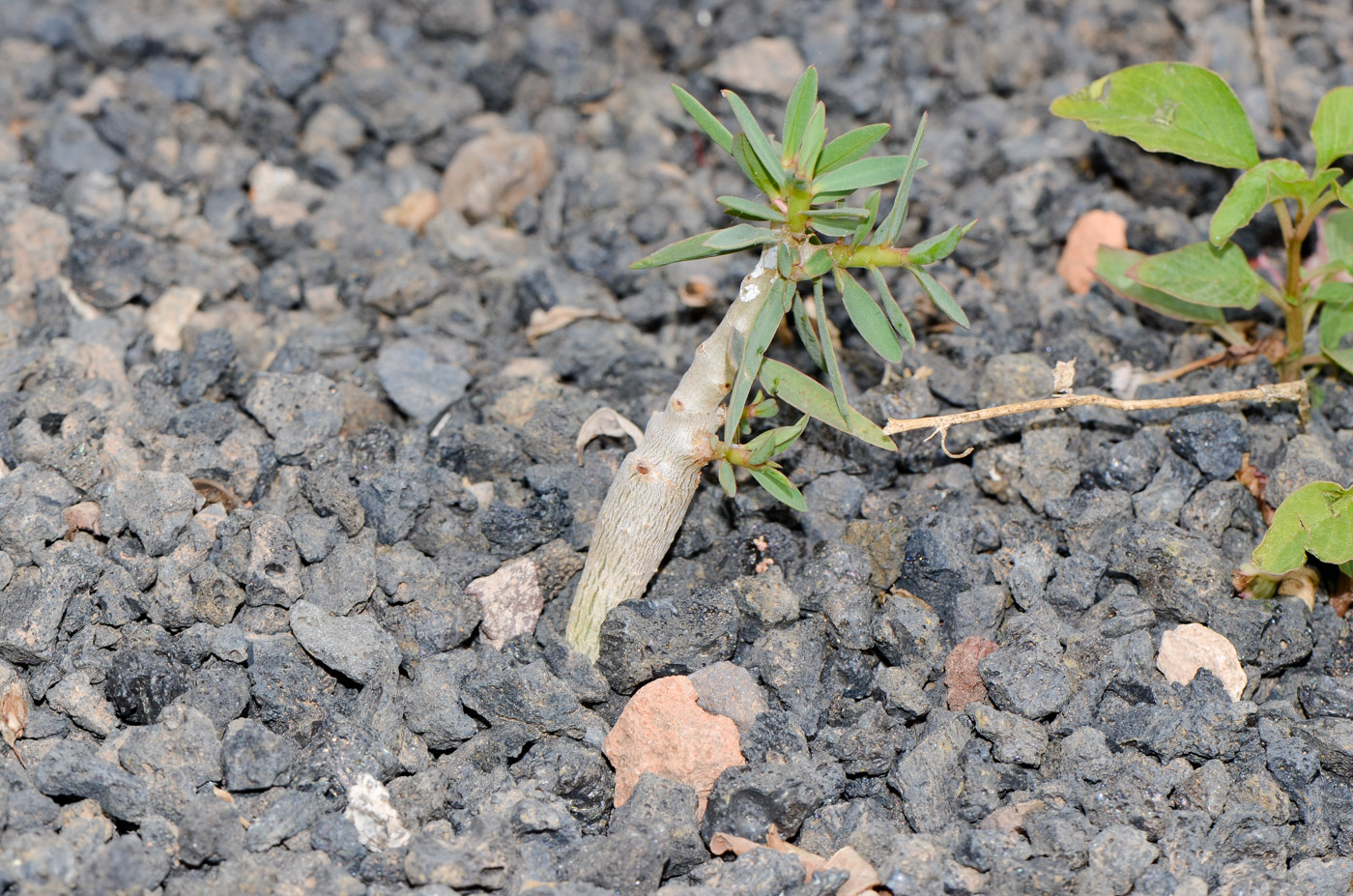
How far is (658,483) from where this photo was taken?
2.33 metres

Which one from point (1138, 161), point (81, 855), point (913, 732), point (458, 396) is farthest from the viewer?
point (1138, 161)

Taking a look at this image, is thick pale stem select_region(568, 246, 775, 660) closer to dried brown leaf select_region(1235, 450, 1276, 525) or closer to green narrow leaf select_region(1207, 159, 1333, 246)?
green narrow leaf select_region(1207, 159, 1333, 246)

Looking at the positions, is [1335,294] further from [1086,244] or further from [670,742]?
[670,742]

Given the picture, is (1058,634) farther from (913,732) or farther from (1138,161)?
(1138,161)

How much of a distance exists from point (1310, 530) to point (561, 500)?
1525mm

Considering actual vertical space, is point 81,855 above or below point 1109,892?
above

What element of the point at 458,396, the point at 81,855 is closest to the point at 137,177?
the point at 458,396

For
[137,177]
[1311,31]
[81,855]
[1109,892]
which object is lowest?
[1109,892]

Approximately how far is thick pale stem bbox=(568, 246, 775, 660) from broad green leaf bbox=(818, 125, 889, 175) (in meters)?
0.18

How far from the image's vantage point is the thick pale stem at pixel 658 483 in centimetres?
221

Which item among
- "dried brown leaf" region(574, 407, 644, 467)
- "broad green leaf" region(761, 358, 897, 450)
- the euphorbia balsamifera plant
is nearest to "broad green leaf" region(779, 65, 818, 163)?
the euphorbia balsamifera plant

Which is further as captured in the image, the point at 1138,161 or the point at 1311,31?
the point at 1311,31

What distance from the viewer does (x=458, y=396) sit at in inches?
117

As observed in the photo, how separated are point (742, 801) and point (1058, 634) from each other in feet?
2.49
